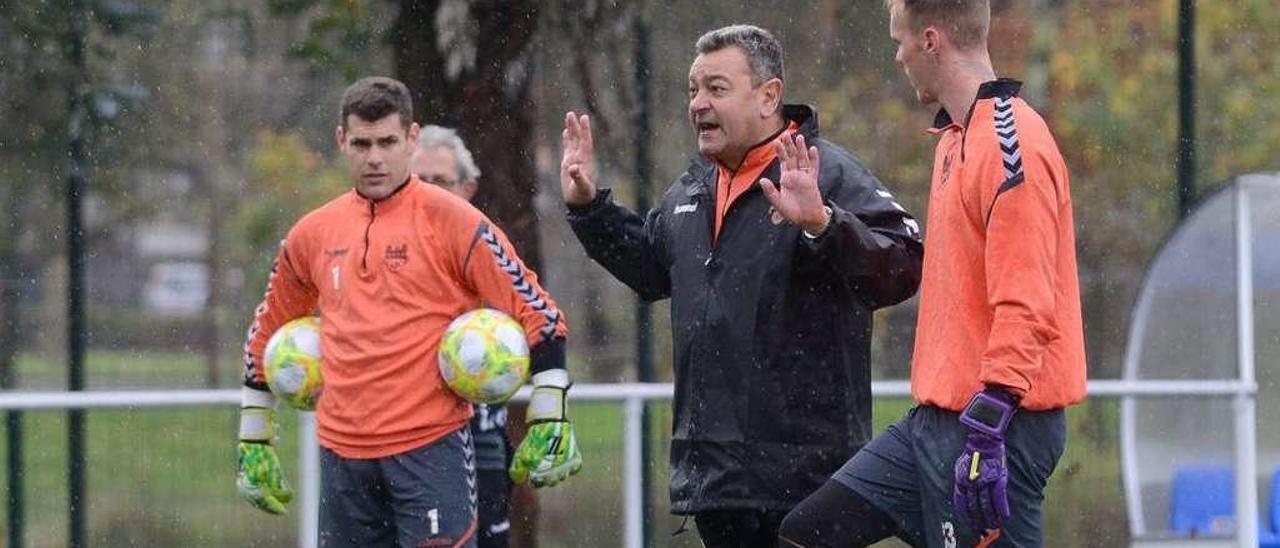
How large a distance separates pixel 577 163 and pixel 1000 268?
4.91 ft

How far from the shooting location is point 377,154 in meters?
6.29

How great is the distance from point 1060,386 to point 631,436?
3.45 meters

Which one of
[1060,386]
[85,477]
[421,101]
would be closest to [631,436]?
[421,101]

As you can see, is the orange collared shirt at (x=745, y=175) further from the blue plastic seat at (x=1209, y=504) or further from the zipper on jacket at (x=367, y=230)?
the blue plastic seat at (x=1209, y=504)

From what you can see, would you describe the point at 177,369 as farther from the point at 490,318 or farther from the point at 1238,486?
the point at 1238,486

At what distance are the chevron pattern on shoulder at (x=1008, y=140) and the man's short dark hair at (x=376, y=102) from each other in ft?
6.59

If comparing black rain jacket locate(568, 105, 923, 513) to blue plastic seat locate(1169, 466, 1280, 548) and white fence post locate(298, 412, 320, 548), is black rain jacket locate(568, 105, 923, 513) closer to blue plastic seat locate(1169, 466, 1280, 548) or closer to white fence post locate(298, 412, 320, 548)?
white fence post locate(298, 412, 320, 548)

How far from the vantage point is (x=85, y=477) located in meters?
8.27

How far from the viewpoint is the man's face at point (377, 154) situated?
247 inches

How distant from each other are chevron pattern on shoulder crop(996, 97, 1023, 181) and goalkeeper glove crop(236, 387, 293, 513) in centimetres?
258

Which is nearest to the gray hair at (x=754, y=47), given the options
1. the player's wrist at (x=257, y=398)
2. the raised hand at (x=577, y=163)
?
the raised hand at (x=577, y=163)

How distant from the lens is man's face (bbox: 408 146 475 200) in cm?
702

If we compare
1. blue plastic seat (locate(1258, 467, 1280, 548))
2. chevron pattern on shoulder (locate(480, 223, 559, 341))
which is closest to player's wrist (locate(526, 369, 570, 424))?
chevron pattern on shoulder (locate(480, 223, 559, 341))

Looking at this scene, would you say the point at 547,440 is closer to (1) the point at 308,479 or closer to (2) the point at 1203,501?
(1) the point at 308,479
